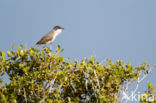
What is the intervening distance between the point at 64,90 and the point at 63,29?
6285 mm

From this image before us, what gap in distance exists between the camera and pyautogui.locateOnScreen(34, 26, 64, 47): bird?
51.2 feet

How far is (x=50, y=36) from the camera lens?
52.7 feet

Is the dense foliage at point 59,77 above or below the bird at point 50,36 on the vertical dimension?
below

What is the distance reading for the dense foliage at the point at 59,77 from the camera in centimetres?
1070

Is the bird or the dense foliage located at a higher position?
the bird

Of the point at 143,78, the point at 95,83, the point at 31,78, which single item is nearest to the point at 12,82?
the point at 31,78

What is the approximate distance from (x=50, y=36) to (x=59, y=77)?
17.9ft

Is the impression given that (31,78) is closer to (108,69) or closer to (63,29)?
(108,69)

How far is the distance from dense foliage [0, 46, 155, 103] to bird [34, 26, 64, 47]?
12.3 ft

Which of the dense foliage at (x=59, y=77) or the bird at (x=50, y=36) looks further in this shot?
the bird at (x=50, y=36)

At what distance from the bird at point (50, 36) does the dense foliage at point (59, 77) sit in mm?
3750

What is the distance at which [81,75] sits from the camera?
11.5 metres

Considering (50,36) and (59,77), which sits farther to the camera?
(50,36)

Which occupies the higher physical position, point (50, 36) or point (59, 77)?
point (50, 36)
